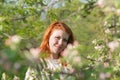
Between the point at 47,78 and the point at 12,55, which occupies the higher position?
the point at 12,55

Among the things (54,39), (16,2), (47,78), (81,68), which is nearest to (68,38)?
(54,39)

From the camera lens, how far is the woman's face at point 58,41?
4035mm

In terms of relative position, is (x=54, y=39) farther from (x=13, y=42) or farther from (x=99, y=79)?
(x=13, y=42)

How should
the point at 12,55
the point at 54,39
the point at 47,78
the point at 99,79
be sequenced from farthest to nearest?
the point at 54,39 → the point at 47,78 → the point at 99,79 → the point at 12,55

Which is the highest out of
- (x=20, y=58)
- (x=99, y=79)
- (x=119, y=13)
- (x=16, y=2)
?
(x=16, y=2)

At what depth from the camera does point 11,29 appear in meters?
6.60

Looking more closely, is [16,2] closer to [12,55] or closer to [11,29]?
[11,29]

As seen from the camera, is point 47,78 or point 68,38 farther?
point 68,38

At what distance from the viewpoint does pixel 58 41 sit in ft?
13.3

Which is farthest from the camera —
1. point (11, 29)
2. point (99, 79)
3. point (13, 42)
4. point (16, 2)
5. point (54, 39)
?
point (16, 2)

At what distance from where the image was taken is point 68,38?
4250mm

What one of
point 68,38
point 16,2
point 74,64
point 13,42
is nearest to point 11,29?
point 16,2

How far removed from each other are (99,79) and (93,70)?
77mm

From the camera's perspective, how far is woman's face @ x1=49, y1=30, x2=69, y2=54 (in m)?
4.04
